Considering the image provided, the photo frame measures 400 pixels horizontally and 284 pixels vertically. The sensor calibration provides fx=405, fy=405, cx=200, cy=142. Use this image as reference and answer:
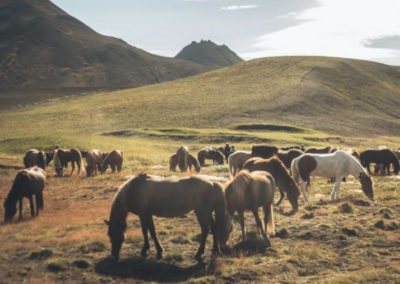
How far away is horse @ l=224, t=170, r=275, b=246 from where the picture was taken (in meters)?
12.7

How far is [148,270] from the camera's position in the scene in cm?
1094

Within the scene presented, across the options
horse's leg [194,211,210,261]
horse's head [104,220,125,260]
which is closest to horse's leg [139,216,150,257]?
horse's head [104,220,125,260]

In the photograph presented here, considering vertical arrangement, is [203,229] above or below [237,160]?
below

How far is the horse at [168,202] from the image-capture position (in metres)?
11.6

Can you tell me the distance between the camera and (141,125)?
89.2 meters

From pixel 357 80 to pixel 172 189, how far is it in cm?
14360

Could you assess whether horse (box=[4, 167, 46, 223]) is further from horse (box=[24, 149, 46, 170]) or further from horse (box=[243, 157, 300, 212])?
horse (box=[24, 149, 46, 170])

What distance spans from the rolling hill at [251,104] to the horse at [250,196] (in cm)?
7072

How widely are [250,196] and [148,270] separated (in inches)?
157

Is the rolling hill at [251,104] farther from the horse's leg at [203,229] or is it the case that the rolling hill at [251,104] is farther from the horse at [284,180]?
the horse's leg at [203,229]

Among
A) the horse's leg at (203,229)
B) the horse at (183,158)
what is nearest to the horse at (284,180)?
the horse's leg at (203,229)

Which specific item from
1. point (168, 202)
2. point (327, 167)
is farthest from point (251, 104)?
point (168, 202)

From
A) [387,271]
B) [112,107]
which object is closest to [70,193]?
[387,271]

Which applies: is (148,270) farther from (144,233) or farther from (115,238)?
(115,238)
